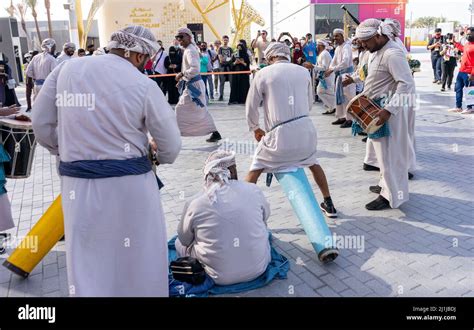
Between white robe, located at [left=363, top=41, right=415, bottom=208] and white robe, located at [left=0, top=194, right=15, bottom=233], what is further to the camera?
white robe, located at [left=363, top=41, right=415, bottom=208]

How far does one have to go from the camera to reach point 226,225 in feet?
10.9

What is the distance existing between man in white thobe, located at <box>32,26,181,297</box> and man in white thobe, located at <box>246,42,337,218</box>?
1.88 meters

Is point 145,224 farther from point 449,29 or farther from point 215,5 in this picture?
point 449,29

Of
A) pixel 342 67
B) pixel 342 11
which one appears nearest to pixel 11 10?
pixel 342 11

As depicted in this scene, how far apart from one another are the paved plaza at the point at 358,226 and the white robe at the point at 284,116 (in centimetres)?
67

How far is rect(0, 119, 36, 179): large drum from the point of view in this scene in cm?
404

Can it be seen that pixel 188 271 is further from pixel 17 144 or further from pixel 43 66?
pixel 43 66

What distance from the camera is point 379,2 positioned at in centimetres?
2941

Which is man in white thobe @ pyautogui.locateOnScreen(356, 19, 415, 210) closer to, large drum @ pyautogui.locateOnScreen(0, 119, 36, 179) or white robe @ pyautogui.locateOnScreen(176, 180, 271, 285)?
white robe @ pyautogui.locateOnScreen(176, 180, 271, 285)

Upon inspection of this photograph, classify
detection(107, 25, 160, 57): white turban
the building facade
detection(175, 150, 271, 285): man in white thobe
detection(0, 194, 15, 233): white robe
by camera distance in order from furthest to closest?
the building facade < detection(0, 194, 15, 233): white robe < detection(175, 150, 271, 285): man in white thobe < detection(107, 25, 160, 57): white turban

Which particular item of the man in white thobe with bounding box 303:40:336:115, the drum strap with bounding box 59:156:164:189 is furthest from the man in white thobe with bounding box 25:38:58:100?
the drum strap with bounding box 59:156:164:189

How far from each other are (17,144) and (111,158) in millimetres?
1865
